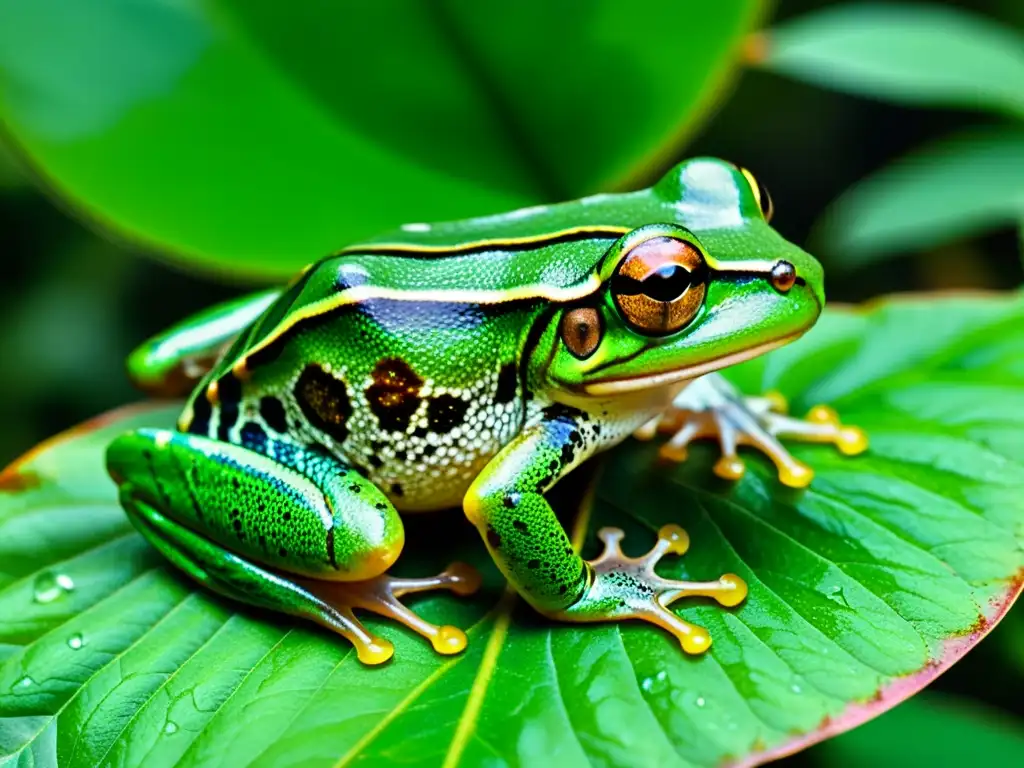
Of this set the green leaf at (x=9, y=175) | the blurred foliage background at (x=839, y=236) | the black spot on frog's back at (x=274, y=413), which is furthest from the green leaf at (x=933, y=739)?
the green leaf at (x=9, y=175)

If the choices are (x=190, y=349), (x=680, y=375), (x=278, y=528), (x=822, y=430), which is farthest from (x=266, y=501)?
(x=822, y=430)

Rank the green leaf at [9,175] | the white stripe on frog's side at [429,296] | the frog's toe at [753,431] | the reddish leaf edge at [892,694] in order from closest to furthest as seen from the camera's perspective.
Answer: the reddish leaf edge at [892,694] < the white stripe on frog's side at [429,296] < the frog's toe at [753,431] < the green leaf at [9,175]

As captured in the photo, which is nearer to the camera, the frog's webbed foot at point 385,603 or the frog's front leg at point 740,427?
the frog's webbed foot at point 385,603

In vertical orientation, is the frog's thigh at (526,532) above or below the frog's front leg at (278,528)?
below

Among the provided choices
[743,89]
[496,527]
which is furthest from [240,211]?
[743,89]

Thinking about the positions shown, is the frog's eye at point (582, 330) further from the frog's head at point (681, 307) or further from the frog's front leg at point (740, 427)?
the frog's front leg at point (740, 427)

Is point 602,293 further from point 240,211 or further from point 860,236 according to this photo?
point 860,236

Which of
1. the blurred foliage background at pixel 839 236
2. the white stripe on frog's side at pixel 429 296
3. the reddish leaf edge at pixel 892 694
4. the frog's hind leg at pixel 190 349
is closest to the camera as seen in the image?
the reddish leaf edge at pixel 892 694
